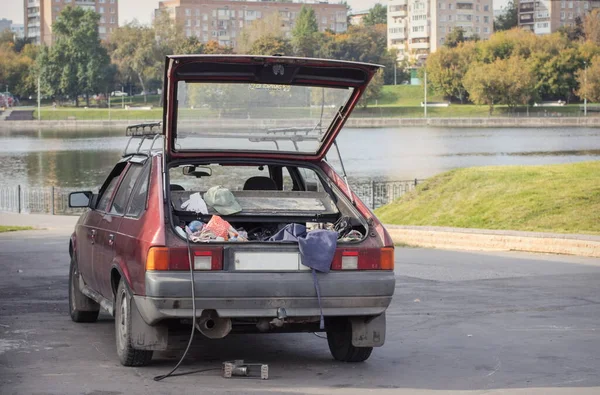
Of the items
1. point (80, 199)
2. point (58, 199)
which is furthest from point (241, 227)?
point (58, 199)

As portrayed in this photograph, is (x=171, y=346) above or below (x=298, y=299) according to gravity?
below

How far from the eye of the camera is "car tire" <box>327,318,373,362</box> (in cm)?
859

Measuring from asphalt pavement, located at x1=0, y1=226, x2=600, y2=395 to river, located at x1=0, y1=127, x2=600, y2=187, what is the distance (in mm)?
45972

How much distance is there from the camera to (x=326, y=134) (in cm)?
938

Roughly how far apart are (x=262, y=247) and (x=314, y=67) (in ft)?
5.30

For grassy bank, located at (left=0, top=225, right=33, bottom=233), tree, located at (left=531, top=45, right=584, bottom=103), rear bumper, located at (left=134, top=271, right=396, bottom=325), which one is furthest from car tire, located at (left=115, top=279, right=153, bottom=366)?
tree, located at (left=531, top=45, right=584, bottom=103)

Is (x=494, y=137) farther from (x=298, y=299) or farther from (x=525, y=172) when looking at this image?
(x=298, y=299)

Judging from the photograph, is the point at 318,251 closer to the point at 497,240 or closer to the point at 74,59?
the point at 497,240

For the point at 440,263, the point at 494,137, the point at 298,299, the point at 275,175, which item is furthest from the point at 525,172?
the point at 494,137

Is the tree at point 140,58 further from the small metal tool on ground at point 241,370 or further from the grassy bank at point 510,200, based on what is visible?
the small metal tool on ground at point 241,370

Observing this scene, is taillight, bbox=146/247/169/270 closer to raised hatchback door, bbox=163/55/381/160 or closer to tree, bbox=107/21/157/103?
raised hatchback door, bbox=163/55/381/160

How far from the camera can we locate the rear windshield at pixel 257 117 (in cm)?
907

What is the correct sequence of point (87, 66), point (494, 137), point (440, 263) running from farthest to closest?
point (87, 66)
point (494, 137)
point (440, 263)

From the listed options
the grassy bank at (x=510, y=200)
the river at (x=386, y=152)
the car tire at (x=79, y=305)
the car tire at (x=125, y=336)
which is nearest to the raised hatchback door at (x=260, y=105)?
the car tire at (x=125, y=336)
